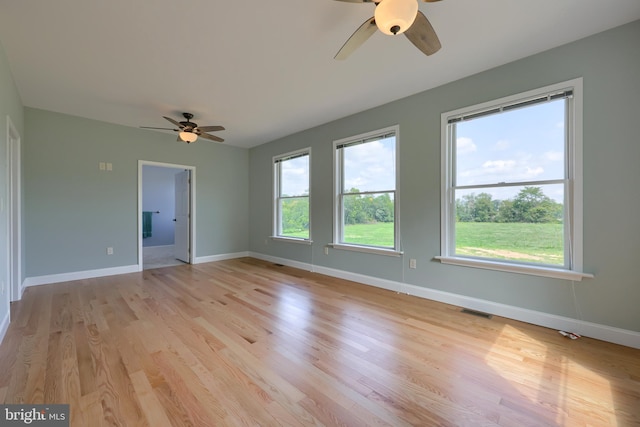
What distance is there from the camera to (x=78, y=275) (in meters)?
4.25

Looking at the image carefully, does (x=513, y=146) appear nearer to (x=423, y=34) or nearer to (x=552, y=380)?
(x=423, y=34)

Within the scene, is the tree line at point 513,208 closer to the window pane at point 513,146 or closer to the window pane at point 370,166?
the window pane at point 513,146

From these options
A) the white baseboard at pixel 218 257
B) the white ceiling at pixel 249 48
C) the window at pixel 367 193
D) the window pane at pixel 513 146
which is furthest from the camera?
the white baseboard at pixel 218 257

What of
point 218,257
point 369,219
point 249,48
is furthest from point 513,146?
point 218,257

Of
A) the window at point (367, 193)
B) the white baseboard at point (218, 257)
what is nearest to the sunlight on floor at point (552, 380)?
the window at point (367, 193)

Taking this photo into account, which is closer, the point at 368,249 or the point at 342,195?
the point at 368,249

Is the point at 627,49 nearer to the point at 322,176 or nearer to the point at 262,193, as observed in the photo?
the point at 322,176

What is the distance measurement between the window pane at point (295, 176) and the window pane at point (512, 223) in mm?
2801

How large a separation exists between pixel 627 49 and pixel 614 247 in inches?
64.6

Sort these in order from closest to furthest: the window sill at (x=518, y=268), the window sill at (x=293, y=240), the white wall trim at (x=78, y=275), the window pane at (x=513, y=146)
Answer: the window sill at (x=518, y=268), the window pane at (x=513, y=146), the white wall trim at (x=78, y=275), the window sill at (x=293, y=240)

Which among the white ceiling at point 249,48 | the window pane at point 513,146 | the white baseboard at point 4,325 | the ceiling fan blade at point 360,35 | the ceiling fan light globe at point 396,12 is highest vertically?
the white ceiling at point 249,48

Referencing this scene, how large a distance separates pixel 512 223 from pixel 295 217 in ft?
12.0

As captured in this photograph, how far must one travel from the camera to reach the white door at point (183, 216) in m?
5.64

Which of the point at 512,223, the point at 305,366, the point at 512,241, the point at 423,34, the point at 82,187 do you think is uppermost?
the point at 423,34
